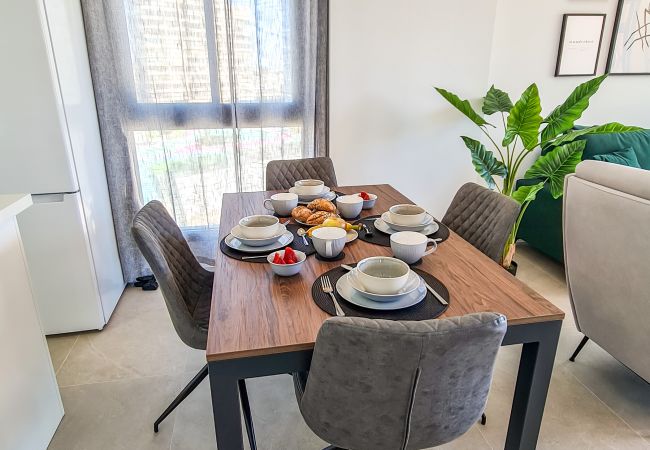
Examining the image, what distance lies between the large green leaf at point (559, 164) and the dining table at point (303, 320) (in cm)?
145

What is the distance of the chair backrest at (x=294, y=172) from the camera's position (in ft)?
8.01

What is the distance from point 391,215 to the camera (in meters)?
1.60

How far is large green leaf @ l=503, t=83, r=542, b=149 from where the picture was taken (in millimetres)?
2393

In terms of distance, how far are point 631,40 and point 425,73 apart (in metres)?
1.79

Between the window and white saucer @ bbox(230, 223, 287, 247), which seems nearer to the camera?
white saucer @ bbox(230, 223, 287, 247)

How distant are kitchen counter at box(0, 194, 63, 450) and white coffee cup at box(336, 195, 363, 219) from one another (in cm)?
115

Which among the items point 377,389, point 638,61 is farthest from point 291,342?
point 638,61

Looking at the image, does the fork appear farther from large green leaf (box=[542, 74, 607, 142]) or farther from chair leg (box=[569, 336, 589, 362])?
large green leaf (box=[542, 74, 607, 142])

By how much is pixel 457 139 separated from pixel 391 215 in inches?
69.0

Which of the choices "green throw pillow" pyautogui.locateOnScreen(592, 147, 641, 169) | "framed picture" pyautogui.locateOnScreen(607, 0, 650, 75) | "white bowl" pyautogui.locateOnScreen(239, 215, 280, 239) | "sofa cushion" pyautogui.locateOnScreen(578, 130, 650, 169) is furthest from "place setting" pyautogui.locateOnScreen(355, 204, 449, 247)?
"framed picture" pyautogui.locateOnScreen(607, 0, 650, 75)

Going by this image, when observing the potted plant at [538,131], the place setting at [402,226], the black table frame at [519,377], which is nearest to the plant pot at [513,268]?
the potted plant at [538,131]

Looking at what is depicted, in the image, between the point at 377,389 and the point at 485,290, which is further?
the point at 485,290

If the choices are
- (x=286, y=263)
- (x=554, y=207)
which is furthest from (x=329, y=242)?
(x=554, y=207)

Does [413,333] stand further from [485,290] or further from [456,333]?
[485,290]
